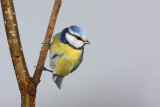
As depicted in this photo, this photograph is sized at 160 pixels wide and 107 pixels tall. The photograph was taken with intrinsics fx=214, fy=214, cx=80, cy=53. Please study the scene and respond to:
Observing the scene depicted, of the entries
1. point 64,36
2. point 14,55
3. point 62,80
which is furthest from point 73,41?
point 14,55

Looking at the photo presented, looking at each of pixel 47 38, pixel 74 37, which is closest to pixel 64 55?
pixel 74 37

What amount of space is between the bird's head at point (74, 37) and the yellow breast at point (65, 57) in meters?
0.02

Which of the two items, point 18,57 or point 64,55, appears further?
point 64,55

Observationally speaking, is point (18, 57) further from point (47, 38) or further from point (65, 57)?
point (65, 57)

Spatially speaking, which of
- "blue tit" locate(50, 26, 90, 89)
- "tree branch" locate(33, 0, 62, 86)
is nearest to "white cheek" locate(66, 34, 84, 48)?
"blue tit" locate(50, 26, 90, 89)

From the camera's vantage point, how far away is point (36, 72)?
2.30 ft

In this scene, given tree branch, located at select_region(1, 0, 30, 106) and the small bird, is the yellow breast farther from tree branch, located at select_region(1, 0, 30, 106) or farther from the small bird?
tree branch, located at select_region(1, 0, 30, 106)

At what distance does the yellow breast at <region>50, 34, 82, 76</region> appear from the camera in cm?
93

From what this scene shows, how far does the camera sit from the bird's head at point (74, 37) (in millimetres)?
807

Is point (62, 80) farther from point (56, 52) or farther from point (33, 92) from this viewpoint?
point (33, 92)

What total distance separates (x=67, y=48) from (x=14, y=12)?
32 centimetres

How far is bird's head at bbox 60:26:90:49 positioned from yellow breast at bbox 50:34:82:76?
2 cm

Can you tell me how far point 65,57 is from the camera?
951 mm

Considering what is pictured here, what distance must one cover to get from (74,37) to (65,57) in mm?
134
